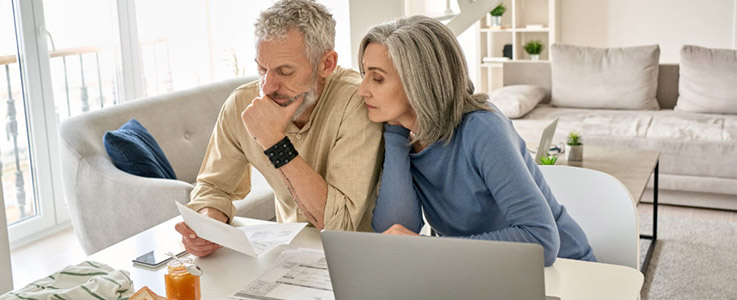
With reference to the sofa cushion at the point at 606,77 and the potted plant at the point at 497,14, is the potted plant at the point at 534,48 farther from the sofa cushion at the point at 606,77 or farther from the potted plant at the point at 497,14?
the sofa cushion at the point at 606,77

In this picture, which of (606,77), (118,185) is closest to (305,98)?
(118,185)

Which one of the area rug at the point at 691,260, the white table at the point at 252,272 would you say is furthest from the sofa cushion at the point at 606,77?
the white table at the point at 252,272

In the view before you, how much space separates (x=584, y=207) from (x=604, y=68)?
3.17 metres

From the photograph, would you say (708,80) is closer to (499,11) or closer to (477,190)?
(499,11)

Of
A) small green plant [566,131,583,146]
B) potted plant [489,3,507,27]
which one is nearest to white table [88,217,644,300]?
small green plant [566,131,583,146]

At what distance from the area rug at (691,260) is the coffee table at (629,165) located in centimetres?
7

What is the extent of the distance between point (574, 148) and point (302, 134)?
1945 mm

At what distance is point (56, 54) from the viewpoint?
4.14 m

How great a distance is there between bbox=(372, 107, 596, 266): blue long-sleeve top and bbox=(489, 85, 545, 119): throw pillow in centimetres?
291

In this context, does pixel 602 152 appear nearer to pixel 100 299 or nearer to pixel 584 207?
pixel 584 207

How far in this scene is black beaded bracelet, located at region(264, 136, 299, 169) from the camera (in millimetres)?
1680

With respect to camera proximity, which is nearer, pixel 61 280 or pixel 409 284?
pixel 409 284

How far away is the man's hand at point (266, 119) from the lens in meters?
1.70

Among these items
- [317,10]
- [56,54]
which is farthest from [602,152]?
[56,54]
